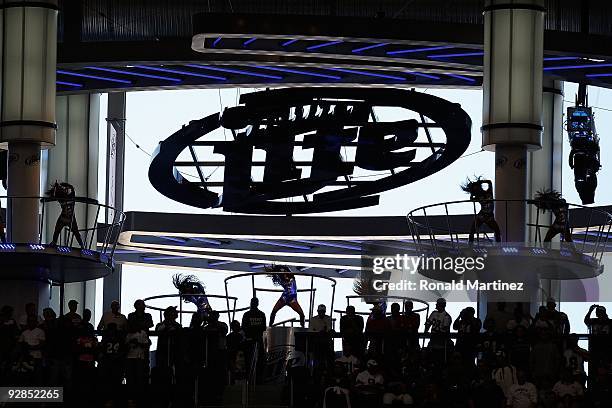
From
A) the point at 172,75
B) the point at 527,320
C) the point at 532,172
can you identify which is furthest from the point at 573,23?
the point at 527,320

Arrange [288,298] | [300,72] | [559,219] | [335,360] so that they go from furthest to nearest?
[300,72]
[288,298]
[559,219]
[335,360]

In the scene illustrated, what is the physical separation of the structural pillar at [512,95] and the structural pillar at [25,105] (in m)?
9.52

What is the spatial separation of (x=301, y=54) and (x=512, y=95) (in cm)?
483

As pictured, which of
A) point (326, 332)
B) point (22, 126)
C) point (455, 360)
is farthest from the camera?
point (22, 126)

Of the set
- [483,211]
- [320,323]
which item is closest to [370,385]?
[320,323]

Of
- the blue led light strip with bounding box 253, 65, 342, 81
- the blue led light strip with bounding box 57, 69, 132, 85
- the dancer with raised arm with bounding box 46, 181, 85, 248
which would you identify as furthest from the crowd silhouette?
the blue led light strip with bounding box 253, 65, 342, 81

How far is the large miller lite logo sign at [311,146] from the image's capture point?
43.7m

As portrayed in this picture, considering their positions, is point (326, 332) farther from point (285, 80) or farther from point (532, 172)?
point (532, 172)

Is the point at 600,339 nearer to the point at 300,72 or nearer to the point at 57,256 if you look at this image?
the point at 57,256

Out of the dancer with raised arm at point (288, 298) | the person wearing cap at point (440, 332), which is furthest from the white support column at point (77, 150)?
the person wearing cap at point (440, 332)

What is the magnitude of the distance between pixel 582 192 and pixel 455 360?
15.2 m

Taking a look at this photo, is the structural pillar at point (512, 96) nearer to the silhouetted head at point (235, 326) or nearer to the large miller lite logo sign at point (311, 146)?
the silhouetted head at point (235, 326)

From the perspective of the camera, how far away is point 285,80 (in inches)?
1677

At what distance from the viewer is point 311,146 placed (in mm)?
44906
